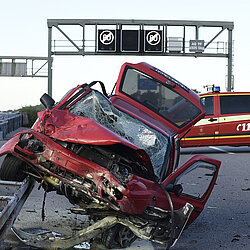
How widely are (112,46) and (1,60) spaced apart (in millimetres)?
15876

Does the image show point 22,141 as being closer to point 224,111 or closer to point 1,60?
point 224,111

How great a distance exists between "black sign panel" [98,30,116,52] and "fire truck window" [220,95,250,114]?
2355cm

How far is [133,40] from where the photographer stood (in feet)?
129

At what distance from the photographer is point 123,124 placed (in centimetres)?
555

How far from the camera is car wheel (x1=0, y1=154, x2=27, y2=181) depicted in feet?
17.9

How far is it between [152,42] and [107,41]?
3246 mm

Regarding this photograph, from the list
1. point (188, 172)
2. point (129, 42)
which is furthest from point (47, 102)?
point (129, 42)

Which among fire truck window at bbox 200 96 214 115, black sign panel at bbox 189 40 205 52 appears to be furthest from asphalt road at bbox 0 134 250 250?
black sign panel at bbox 189 40 205 52

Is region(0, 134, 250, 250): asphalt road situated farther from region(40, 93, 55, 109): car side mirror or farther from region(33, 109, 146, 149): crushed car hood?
region(40, 93, 55, 109): car side mirror

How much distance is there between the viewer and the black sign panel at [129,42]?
3916 centimetres

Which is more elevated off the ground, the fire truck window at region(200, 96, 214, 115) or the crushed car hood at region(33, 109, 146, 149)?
the fire truck window at region(200, 96, 214, 115)

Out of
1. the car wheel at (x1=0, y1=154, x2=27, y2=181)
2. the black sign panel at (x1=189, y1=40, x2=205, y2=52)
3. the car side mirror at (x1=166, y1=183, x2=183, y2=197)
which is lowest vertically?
the car side mirror at (x1=166, y1=183, x2=183, y2=197)

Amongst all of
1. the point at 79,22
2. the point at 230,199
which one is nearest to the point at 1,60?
the point at 79,22

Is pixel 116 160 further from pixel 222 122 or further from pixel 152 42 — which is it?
pixel 152 42
